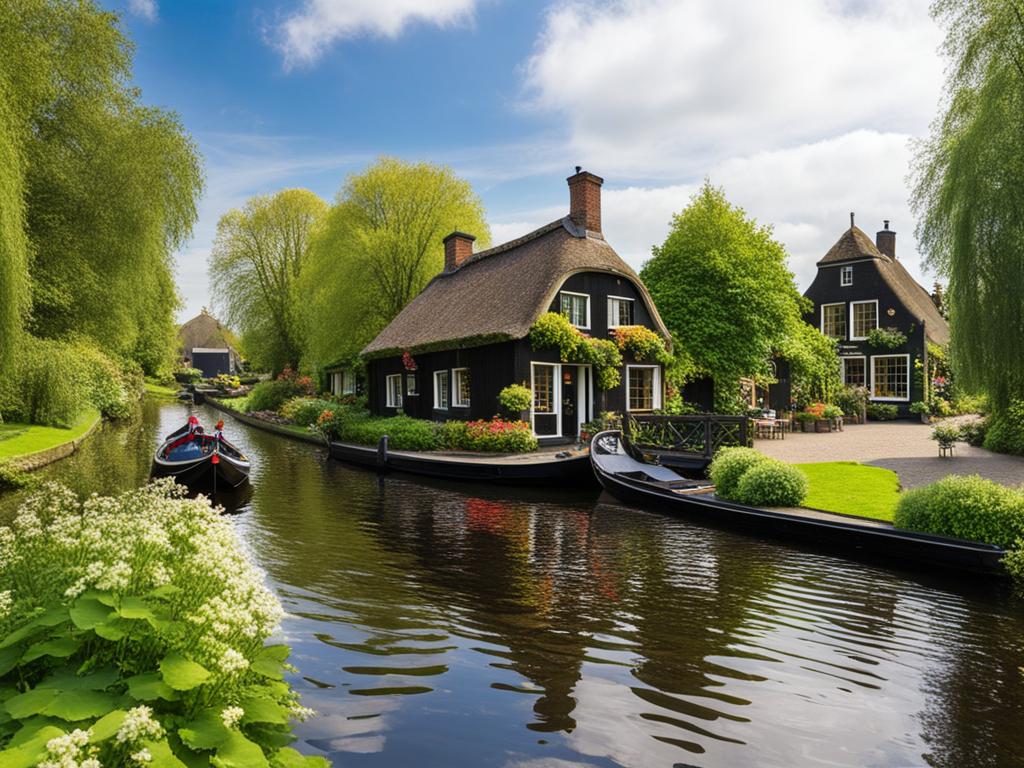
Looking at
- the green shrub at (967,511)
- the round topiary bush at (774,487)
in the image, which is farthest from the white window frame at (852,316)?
the green shrub at (967,511)

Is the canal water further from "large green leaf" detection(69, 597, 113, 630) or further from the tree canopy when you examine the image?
the tree canopy

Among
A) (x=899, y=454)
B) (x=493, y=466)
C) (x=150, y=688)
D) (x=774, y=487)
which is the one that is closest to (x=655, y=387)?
(x=899, y=454)

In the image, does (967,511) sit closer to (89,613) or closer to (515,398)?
(89,613)

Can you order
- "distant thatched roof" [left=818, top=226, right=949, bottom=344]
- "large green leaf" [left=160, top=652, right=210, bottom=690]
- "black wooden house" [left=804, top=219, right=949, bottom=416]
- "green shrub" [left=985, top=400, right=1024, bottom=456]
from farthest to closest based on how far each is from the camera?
"distant thatched roof" [left=818, top=226, right=949, bottom=344]
"black wooden house" [left=804, top=219, right=949, bottom=416]
"green shrub" [left=985, top=400, right=1024, bottom=456]
"large green leaf" [left=160, top=652, right=210, bottom=690]

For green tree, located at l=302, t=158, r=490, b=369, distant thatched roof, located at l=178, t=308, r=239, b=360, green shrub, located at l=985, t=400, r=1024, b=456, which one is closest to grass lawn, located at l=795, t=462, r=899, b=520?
green shrub, located at l=985, t=400, r=1024, b=456

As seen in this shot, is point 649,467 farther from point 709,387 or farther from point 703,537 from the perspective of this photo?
point 709,387

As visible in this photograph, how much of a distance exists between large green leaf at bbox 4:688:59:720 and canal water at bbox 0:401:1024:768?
2013 mm

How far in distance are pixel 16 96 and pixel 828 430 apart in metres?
29.0

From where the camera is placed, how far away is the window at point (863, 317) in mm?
32188

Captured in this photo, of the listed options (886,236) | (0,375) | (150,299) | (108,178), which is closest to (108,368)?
(150,299)

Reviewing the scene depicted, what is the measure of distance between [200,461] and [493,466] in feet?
23.6

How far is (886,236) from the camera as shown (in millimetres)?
36969

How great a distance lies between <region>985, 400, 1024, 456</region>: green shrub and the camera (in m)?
16.8

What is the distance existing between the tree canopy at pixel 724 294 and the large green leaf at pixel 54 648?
77.6 feet
